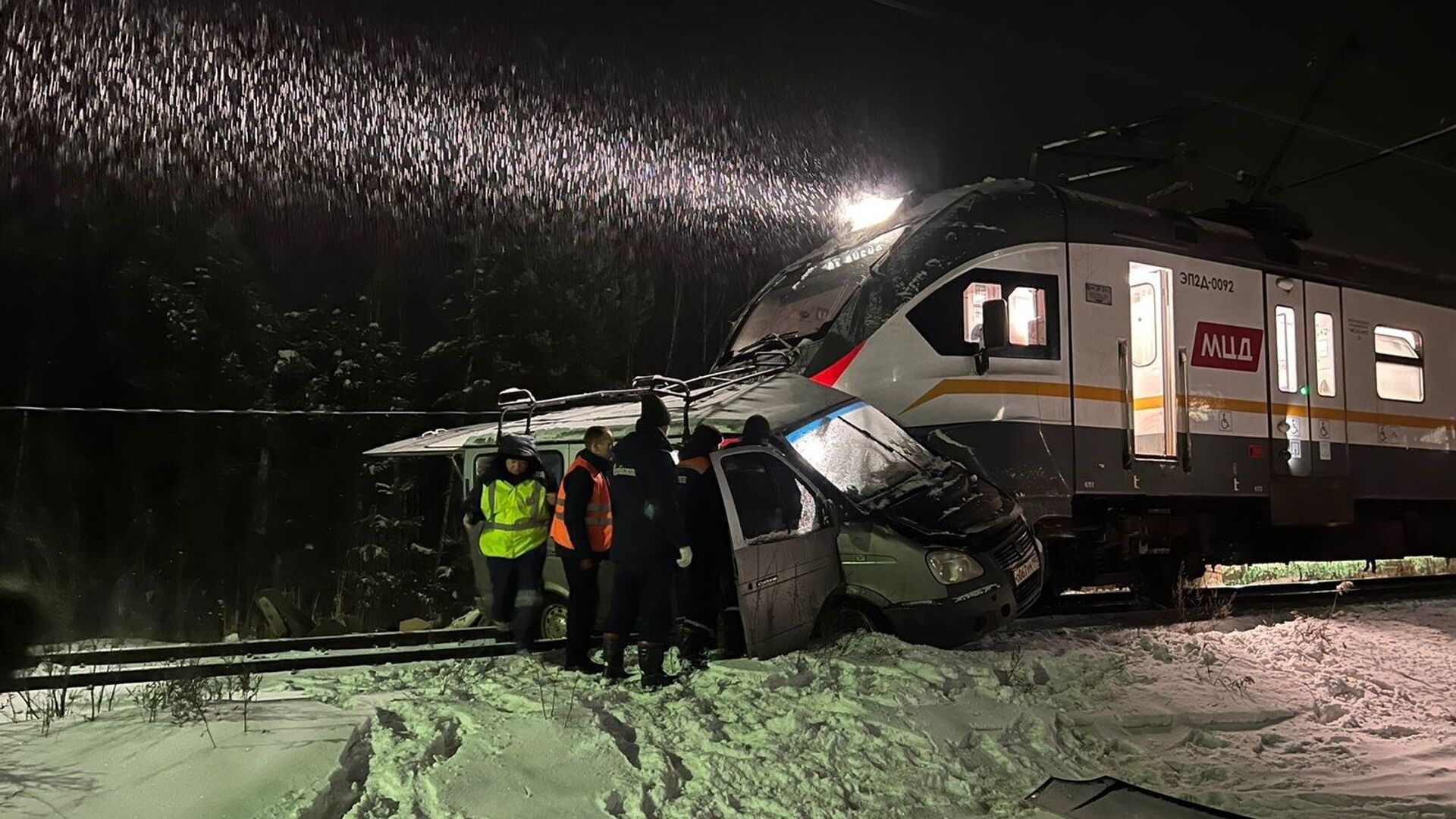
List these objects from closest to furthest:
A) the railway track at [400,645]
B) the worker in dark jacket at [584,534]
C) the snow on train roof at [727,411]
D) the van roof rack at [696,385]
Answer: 1. the railway track at [400,645]
2. the worker in dark jacket at [584,534]
3. the snow on train roof at [727,411]
4. the van roof rack at [696,385]

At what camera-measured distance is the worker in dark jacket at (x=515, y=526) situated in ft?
23.9

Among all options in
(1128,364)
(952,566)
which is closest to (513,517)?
(952,566)

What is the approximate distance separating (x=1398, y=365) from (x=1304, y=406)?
2.34 metres

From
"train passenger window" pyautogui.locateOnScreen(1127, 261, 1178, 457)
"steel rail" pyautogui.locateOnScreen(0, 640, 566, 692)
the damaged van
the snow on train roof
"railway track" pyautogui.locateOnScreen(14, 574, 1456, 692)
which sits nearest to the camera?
"steel rail" pyautogui.locateOnScreen(0, 640, 566, 692)

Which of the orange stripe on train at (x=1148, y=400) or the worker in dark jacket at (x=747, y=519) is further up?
the orange stripe on train at (x=1148, y=400)

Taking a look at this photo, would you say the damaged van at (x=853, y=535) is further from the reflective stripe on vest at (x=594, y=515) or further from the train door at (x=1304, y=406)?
the train door at (x=1304, y=406)

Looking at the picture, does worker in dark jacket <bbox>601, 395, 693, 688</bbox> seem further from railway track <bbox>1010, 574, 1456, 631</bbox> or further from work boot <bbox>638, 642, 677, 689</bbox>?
railway track <bbox>1010, 574, 1456, 631</bbox>

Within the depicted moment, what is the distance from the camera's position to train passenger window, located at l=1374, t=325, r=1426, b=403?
39.8ft

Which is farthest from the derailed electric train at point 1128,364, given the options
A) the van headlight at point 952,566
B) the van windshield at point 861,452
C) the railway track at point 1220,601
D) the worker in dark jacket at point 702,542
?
the worker in dark jacket at point 702,542

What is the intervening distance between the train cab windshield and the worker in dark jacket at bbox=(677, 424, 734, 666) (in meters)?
2.95

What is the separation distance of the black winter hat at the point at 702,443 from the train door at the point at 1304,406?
7.00 meters

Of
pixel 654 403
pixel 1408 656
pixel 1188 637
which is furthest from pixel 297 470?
pixel 1408 656

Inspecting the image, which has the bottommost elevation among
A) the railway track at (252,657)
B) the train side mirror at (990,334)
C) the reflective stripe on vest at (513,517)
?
the railway track at (252,657)

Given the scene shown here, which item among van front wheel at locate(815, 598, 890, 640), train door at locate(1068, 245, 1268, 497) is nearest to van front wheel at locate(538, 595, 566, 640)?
van front wheel at locate(815, 598, 890, 640)
